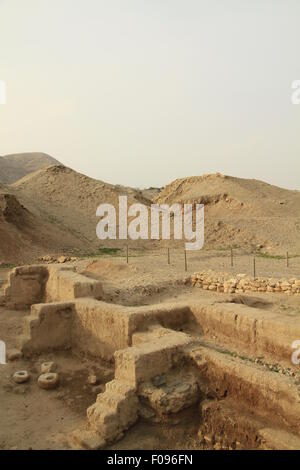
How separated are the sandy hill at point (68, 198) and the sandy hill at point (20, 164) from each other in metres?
24.2

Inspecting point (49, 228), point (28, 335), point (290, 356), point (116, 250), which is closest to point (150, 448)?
point (290, 356)

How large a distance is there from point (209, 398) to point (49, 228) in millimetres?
20265

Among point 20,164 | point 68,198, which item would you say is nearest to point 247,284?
point 68,198
